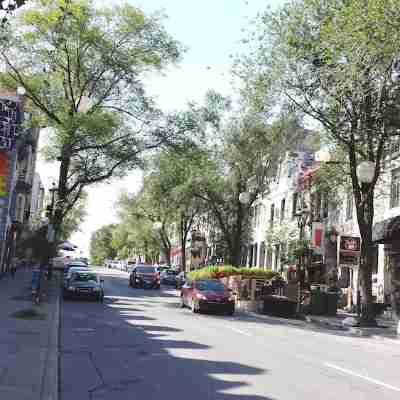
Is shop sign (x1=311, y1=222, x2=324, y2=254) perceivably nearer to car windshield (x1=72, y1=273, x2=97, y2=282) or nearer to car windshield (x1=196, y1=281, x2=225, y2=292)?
car windshield (x1=196, y1=281, x2=225, y2=292)

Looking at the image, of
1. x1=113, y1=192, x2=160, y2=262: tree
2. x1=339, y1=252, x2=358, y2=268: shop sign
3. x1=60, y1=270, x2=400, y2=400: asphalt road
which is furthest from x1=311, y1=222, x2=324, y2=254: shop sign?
x1=113, y1=192, x2=160, y2=262: tree

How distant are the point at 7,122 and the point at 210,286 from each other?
10622mm

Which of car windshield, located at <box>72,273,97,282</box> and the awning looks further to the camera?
car windshield, located at <box>72,273,97,282</box>

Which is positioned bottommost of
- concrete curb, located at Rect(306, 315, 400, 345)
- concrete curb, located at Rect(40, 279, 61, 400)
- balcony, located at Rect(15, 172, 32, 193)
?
concrete curb, located at Rect(40, 279, 61, 400)

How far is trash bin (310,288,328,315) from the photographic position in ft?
90.2

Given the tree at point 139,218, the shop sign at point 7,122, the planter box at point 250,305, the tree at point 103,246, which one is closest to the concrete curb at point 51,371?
the shop sign at point 7,122

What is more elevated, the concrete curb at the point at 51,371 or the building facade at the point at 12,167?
the building facade at the point at 12,167

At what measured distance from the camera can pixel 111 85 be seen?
98.9 feet

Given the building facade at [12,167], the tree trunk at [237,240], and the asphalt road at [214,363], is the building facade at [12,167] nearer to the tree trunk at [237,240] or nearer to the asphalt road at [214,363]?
the asphalt road at [214,363]

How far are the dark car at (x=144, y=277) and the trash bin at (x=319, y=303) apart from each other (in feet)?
59.6

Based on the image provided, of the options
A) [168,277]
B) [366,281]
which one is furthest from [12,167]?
[366,281]

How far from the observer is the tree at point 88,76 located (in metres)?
27.7

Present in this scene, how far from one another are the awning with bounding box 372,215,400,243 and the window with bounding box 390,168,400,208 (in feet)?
6.42

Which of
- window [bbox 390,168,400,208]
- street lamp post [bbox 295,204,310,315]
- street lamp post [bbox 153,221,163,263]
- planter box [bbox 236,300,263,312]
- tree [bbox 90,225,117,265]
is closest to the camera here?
window [bbox 390,168,400,208]
